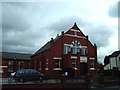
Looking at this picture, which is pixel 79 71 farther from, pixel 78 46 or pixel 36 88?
pixel 36 88

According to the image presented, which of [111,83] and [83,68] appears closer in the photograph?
[111,83]

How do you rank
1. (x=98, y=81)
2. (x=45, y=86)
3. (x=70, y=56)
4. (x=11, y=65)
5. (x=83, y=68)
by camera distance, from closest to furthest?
(x=45, y=86) < (x=98, y=81) < (x=70, y=56) < (x=83, y=68) < (x=11, y=65)

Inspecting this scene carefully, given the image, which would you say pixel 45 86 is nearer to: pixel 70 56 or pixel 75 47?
pixel 70 56

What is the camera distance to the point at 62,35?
3194cm

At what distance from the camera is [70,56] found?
29750 millimetres

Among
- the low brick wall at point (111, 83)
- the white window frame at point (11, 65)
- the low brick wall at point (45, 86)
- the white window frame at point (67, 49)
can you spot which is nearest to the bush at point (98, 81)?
the low brick wall at point (111, 83)

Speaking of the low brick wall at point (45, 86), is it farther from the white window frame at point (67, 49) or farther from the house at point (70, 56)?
the white window frame at point (67, 49)

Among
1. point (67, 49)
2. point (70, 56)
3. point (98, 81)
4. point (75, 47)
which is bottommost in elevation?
point (98, 81)

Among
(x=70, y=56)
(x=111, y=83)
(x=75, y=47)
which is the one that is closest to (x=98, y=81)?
(x=111, y=83)

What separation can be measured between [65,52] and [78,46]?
10.1 feet

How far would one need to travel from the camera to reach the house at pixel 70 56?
30.0m

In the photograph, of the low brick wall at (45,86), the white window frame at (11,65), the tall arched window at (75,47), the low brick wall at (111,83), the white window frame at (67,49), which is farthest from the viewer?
the white window frame at (11,65)

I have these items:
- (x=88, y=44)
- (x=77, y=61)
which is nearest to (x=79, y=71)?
(x=77, y=61)

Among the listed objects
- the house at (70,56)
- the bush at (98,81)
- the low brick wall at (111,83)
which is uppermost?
the house at (70,56)
